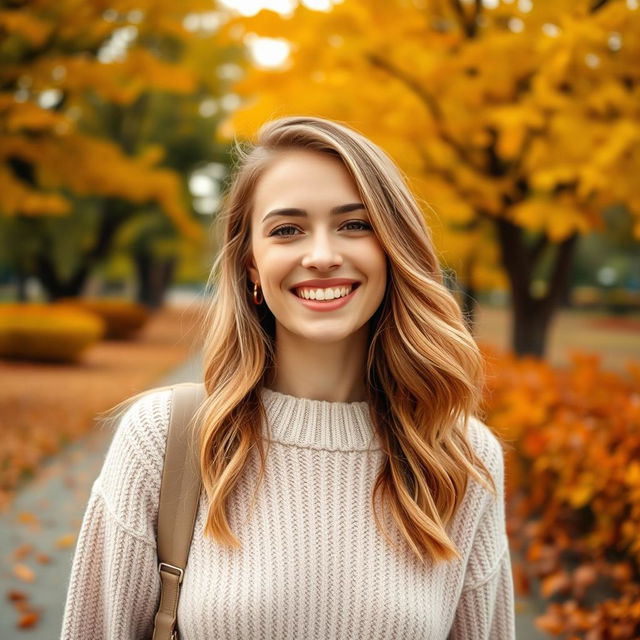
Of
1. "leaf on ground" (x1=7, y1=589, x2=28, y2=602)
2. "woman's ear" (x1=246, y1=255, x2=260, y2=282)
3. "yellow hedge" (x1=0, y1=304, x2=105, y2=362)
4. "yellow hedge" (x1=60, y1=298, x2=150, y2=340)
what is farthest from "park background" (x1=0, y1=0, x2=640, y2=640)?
"yellow hedge" (x1=60, y1=298, x2=150, y2=340)

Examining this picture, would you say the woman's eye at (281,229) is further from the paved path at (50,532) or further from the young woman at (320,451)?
the paved path at (50,532)

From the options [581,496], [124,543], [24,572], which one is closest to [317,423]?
[124,543]

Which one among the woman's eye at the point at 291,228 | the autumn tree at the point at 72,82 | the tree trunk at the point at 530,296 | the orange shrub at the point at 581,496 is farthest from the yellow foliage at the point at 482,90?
the woman's eye at the point at 291,228

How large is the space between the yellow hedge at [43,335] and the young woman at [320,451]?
14.0 metres

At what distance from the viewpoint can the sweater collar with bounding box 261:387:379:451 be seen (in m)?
1.98

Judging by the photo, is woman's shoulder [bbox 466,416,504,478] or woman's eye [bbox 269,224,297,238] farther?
woman's shoulder [bbox 466,416,504,478]

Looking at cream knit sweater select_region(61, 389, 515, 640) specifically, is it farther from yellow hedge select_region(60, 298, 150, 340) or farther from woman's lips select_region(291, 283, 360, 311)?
yellow hedge select_region(60, 298, 150, 340)

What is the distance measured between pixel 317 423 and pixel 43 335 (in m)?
14.4

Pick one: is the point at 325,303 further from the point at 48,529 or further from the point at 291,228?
the point at 48,529

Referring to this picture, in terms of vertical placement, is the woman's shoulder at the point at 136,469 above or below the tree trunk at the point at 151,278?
below

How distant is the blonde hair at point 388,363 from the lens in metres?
1.89

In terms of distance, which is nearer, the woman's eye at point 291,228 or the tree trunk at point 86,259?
the woman's eye at point 291,228

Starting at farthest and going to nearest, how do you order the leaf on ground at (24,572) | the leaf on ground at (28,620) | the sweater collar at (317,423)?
1. the leaf on ground at (24,572)
2. the leaf on ground at (28,620)
3. the sweater collar at (317,423)

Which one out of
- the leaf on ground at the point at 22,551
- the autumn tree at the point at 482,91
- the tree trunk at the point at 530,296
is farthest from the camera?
the tree trunk at the point at 530,296
